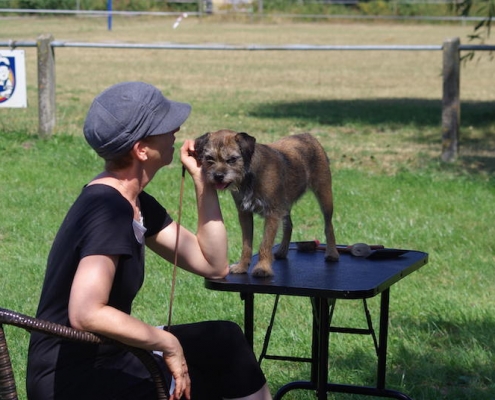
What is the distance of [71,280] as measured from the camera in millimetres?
2887

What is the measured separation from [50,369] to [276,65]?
853 inches

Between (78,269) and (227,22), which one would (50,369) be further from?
(227,22)

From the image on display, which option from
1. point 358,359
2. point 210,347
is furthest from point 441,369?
point 210,347

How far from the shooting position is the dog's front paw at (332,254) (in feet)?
12.5

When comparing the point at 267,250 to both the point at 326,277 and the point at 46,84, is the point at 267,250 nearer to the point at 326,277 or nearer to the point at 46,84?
the point at 326,277

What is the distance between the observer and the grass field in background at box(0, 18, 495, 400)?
506 centimetres

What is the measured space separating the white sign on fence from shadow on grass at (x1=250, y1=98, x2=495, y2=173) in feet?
15.2

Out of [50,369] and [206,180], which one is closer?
[50,369]

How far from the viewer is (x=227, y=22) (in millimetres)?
41688

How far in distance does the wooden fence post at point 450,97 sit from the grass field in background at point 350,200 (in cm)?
22

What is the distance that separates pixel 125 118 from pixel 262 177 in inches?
32.0

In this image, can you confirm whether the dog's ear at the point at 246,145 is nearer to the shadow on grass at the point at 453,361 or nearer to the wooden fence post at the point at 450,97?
the shadow on grass at the point at 453,361

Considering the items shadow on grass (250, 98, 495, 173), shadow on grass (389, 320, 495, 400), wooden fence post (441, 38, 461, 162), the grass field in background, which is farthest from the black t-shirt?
shadow on grass (250, 98, 495, 173)

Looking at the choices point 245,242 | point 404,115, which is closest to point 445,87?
point 404,115
